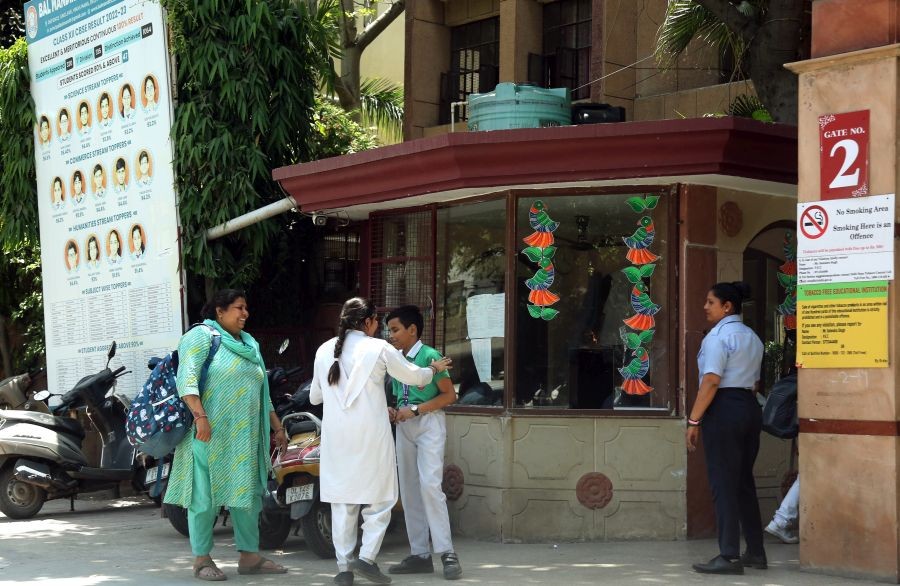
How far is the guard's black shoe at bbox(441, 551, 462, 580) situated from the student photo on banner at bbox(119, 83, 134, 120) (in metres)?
6.57

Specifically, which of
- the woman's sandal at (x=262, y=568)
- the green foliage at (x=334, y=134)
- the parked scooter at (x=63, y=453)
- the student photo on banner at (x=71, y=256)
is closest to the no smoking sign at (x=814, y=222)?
the woman's sandal at (x=262, y=568)

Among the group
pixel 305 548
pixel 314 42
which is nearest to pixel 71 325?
pixel 314 42

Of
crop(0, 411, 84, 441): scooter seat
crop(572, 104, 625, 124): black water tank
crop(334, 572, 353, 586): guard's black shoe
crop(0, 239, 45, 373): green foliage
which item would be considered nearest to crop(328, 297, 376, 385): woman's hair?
crop(334, 572, 353, 586): guard's black shoe

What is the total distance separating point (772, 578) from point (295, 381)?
13.6 ft

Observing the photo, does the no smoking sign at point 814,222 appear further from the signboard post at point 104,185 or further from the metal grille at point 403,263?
the signboard post at point 104,185

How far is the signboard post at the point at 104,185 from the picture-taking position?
1191 cm

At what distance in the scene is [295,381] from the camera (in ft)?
32.4

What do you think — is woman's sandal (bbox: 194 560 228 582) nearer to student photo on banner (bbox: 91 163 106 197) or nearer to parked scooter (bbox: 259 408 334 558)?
parked scooter (bbox: 259 408 334 558)

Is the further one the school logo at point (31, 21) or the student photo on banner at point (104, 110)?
the school logo at point (31, 21)

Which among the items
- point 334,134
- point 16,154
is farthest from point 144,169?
point 16,154

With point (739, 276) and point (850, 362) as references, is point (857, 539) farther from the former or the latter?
point (739, 276)

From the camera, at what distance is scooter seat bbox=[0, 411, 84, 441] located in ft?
36.9

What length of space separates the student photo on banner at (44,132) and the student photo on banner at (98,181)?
968 millimetres

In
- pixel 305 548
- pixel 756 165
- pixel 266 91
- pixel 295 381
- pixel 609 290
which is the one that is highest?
pixel 266 91
